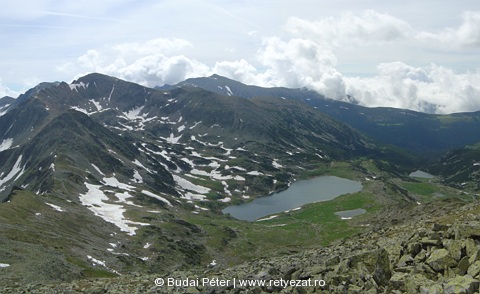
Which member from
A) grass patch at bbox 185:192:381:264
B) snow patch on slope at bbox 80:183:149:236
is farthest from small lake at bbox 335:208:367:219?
snow patch on slope at bbox 80:183:149:236

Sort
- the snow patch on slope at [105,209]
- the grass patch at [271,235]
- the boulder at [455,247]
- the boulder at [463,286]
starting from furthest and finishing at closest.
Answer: the snow patch on slope at [105,209], the grass patch at [271,235], the boulder at [455,247], the boulder at [463,286]

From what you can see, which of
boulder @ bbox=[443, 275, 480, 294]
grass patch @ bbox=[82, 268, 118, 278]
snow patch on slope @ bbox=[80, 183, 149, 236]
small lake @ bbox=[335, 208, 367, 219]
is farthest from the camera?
small lake @ bbox=[335, 208, 367, 219]

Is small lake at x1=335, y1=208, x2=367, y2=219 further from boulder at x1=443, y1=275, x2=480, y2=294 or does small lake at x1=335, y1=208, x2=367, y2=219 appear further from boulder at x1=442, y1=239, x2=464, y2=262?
boulder at x1=443, y1=275, x2=480, y2=294

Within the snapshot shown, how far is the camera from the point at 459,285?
19031 millimetres

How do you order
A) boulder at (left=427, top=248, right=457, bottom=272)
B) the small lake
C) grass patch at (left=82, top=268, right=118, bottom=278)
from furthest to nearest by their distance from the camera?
the small lake, grass patch at (left=82, top=268, right=118, bottom=278), boulder at (left=427, top=248, right=457, bottom=272)

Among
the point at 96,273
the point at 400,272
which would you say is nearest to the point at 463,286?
the point at 400,272

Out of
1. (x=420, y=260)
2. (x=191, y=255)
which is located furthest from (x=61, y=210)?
(x=420, y=260)

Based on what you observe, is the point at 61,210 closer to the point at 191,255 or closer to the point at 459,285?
the point at 191,255

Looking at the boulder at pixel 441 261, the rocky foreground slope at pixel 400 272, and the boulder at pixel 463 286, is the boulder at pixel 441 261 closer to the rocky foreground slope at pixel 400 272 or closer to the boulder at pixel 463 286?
the rocky foreground slope at pixel 400 272

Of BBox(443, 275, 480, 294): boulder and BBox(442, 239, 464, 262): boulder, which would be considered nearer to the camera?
BBox(443, 275, 480, 294): boulder

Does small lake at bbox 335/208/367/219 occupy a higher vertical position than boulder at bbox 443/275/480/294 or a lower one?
lower

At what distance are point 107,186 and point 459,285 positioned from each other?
193 m

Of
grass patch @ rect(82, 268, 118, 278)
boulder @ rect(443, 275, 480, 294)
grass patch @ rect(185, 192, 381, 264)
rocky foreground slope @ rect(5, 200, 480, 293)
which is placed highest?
boulder @ rect(443, 275, 480, 294)

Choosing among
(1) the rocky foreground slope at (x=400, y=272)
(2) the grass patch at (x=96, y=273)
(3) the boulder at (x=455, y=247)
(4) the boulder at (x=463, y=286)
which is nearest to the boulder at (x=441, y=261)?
(1) the rocky foreground slope at (x=400, y=272)
